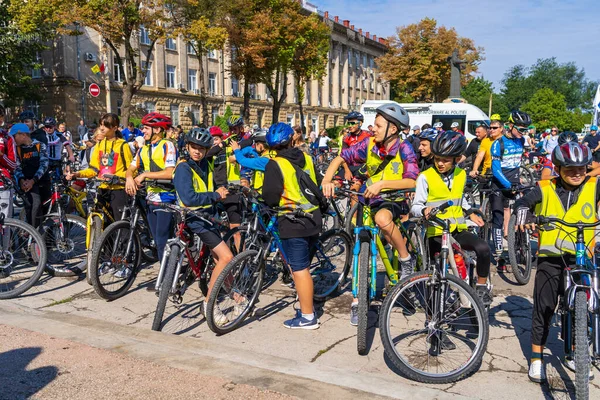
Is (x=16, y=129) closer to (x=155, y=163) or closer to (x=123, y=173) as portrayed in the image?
(x=123, y=173)

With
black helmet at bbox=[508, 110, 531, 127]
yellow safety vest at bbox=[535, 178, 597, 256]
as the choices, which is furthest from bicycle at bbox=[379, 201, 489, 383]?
black helmet at bbox=[508, 110, 531, 127]

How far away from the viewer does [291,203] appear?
506 cm

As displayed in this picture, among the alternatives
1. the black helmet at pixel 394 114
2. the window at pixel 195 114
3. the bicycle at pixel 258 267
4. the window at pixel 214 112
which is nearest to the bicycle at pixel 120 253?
the bicycle at pixel 258 267

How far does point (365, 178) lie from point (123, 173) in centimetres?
291

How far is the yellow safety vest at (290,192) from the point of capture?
4.99 metres

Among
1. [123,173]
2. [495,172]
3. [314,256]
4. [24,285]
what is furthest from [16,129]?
[495,172]

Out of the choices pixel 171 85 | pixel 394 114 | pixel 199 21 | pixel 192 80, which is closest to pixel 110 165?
pixel 394 114

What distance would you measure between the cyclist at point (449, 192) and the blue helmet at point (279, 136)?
46.2 inches

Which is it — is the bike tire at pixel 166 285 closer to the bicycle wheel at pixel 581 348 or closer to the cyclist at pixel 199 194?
the cyclist at pixel 199 194

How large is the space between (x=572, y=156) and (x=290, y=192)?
222 centimetres

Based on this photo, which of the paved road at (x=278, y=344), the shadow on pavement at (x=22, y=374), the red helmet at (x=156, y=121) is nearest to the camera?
the shadow on pavement at (x=22, y=374)

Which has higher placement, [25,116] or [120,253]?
[25,116]

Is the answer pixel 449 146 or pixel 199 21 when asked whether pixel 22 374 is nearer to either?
pixel 449 146

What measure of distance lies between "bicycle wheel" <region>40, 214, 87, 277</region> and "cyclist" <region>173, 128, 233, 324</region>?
2443 millimetres
